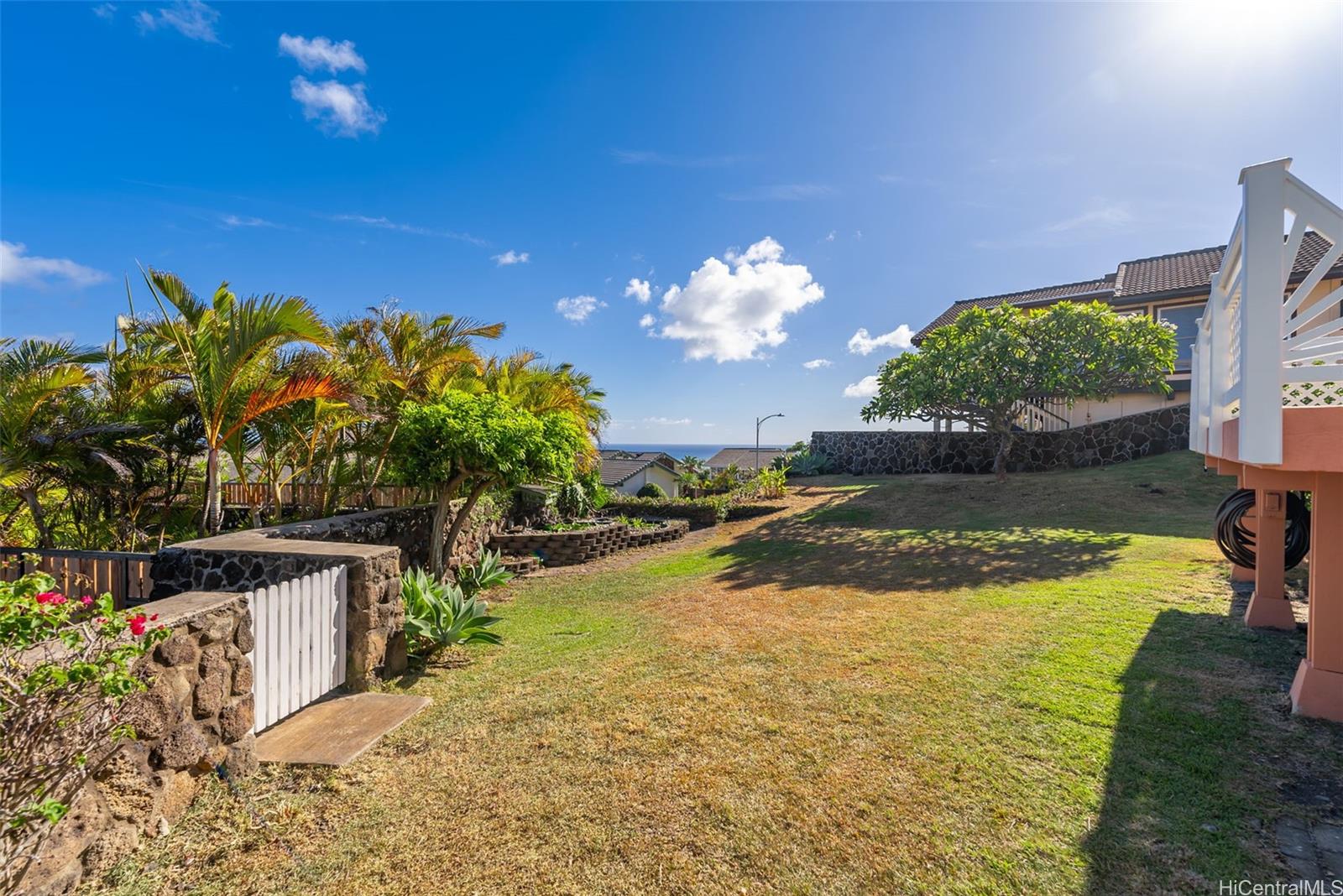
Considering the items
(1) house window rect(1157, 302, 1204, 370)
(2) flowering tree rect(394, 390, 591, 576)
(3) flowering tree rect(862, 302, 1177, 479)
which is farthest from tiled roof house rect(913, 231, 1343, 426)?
(2) flowering tree rect(394, 390, 591, 576)

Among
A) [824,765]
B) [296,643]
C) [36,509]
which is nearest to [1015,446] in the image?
[824,765]

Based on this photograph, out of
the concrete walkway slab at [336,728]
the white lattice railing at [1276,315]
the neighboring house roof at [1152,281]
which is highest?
the neighboring house roof at [1152,281]

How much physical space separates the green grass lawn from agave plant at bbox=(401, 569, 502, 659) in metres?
0.24

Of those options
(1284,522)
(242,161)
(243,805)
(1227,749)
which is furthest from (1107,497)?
(242,161)

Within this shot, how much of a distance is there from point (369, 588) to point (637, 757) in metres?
2.98

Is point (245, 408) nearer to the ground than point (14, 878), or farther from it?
farther from it

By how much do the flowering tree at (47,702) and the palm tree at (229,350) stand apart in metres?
5.01

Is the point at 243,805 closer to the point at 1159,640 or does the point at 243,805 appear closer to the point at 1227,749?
the point at 1227,749

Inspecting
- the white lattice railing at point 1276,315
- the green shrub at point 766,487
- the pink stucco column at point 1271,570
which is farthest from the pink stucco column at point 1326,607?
the green shrub at point 766,487

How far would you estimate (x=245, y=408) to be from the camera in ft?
22.3

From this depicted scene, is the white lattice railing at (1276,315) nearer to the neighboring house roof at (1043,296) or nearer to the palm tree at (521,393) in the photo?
the palm tree at (521,393)

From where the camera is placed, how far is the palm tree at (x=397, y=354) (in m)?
9.23

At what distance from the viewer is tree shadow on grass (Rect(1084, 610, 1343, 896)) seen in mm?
2637

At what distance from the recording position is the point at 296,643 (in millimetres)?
4344
